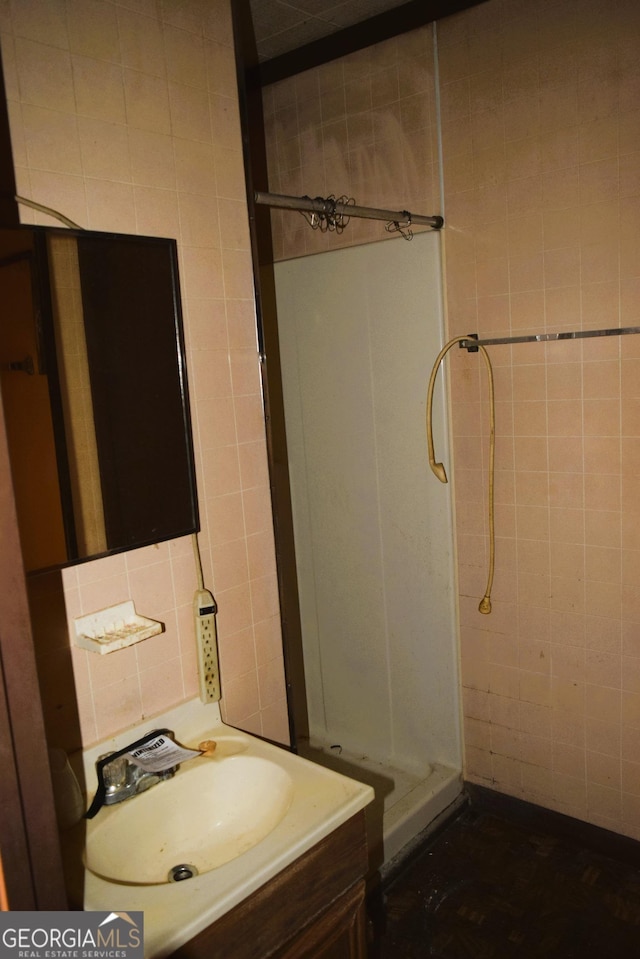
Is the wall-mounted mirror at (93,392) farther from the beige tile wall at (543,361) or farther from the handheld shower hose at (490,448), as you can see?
the beige tile wall at (543,361)

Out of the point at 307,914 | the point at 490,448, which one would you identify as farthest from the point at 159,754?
the point at 490,448

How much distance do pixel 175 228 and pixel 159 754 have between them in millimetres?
1199

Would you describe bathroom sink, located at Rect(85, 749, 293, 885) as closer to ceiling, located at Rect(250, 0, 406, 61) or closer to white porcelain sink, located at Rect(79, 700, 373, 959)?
white porcelain sink, located at Rect(79, 700, 373, 959)

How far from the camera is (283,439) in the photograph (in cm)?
310

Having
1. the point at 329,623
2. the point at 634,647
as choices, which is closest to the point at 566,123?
the point at 634,647

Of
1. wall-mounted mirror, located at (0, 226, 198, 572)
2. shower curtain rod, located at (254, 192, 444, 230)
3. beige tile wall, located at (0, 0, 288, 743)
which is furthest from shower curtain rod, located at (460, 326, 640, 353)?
wall-mounted mirror, located at (0, 226, 198, 572)

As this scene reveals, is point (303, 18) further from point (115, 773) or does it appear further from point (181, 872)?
point (181, 872)

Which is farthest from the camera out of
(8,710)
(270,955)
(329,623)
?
(329,623)

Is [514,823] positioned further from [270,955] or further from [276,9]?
[276,9]

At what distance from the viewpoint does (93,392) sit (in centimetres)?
155

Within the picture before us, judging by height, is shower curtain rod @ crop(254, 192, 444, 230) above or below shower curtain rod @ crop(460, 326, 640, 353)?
above

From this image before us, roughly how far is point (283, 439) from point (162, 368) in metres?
1.45

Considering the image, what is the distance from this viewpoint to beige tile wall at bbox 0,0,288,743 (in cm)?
147

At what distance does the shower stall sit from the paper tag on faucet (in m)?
1.07
